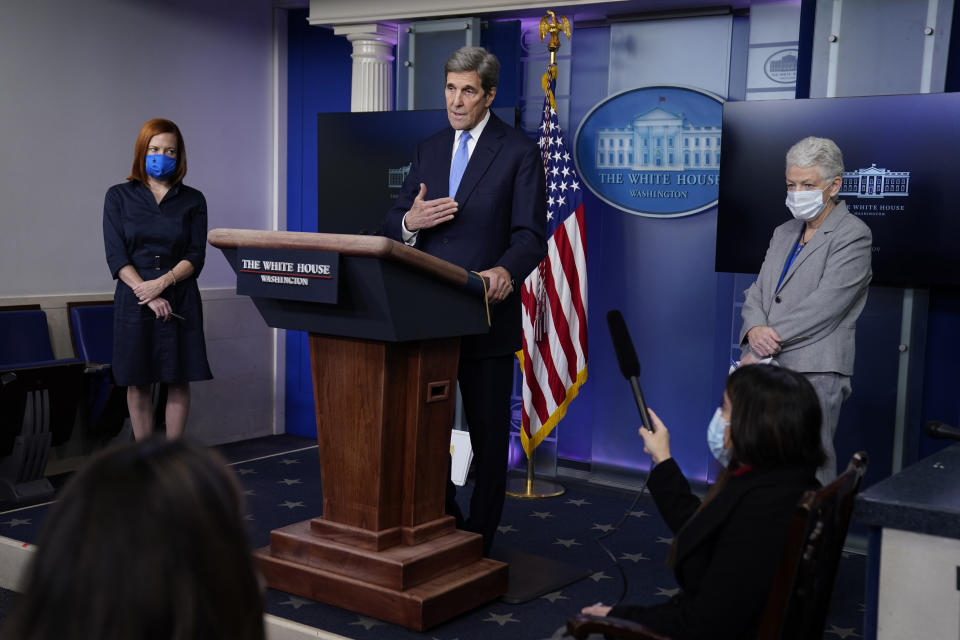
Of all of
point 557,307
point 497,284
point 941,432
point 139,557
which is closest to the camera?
point 139,557

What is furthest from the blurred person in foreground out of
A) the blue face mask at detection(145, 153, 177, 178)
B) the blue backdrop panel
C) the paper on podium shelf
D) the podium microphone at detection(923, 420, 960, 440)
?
the blue backdrop panel

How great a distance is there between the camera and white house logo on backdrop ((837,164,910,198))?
382cm

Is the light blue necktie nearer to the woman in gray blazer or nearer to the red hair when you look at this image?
the woman in gray blazer

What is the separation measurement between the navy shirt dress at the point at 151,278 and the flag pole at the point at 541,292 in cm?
162

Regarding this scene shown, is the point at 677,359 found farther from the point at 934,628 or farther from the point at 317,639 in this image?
the point at 934,628

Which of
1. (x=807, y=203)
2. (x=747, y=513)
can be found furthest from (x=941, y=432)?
(x=807, y=203)

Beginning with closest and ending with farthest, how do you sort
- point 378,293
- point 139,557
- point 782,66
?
point 139,557 < point 378,293 < point 782,66

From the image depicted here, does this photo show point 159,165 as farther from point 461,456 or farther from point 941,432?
point 941,432

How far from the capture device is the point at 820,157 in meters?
3.28

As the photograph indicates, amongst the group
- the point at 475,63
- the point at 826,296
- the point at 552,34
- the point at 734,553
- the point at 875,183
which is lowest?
the point at 734,553

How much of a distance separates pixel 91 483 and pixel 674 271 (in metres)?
4.49

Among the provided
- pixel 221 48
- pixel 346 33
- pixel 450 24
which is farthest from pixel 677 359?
pixel 221 48

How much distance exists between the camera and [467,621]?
3082 millimetres

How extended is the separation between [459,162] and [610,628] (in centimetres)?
196
